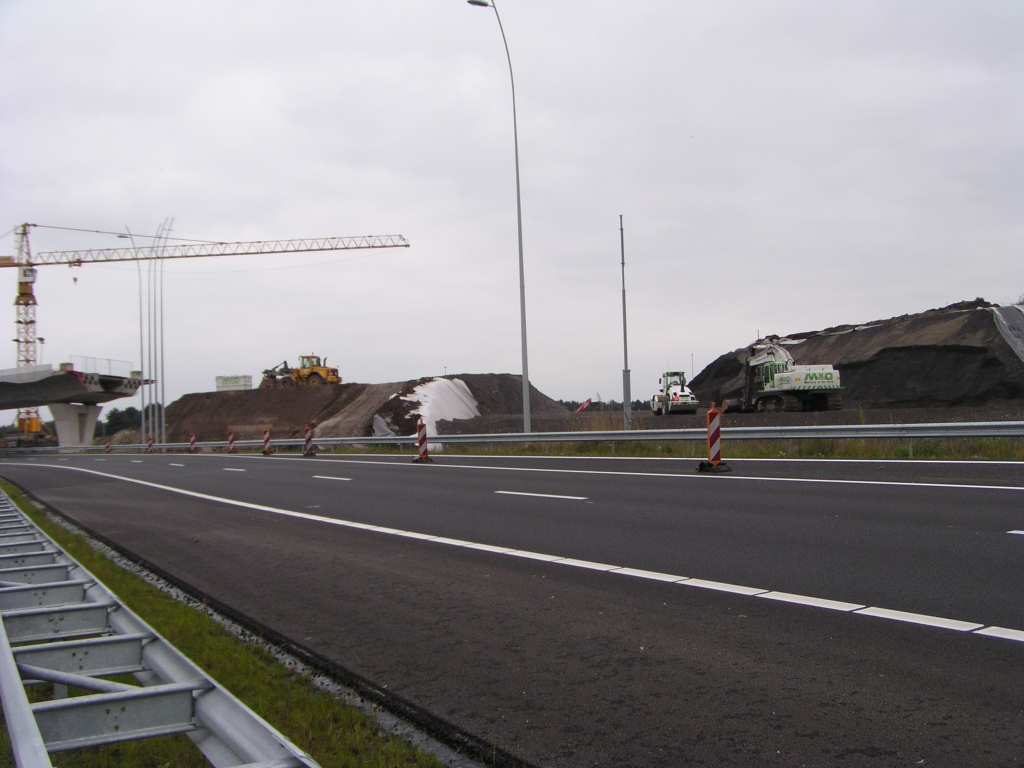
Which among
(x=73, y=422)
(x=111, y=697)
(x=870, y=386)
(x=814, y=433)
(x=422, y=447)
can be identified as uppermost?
(x=870, y=386)

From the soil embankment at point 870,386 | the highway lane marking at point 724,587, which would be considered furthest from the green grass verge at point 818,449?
the highway lane marking at point 724,587

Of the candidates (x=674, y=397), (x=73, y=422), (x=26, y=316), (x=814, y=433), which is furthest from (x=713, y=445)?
(x=26, y=316)

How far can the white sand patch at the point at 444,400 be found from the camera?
47.4 metres

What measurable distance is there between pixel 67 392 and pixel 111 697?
7193cm

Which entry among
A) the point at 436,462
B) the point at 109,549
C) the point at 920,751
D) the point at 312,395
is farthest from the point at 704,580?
the point at 312,395

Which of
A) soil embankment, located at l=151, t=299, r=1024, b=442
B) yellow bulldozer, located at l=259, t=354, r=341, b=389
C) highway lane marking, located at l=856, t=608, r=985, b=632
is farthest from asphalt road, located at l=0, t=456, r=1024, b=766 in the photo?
yellow bulldozer, located at l=259, t=354, r=341, b=389

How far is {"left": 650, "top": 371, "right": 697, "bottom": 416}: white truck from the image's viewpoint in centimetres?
3953

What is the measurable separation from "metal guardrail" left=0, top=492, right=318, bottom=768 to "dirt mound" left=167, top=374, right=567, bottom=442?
38832 millimetres

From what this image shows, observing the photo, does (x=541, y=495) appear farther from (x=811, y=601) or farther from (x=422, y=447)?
(x=422, y=447)

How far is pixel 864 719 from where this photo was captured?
12.7 feet

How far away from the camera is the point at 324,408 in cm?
6394

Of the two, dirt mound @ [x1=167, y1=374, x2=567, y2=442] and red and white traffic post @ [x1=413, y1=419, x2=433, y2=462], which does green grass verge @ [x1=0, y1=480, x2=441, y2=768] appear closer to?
red and white traffic post @ [x1=413, y1=419, x2=433, y2=462]

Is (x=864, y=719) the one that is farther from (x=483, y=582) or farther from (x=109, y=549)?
(x=109, y=549)

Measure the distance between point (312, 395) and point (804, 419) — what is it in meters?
46.3
